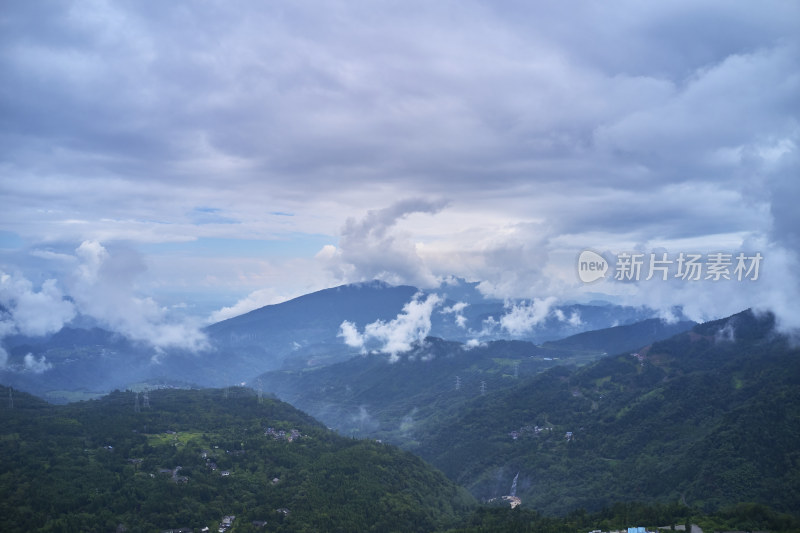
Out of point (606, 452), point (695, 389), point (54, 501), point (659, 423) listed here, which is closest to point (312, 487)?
point (54, 501)

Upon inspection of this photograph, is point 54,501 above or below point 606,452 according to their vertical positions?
above

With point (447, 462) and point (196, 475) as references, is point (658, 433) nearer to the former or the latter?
point (447, 462)

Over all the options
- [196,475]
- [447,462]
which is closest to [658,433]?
[447,462]

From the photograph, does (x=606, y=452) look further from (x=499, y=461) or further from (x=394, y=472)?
(x=394, y=472)

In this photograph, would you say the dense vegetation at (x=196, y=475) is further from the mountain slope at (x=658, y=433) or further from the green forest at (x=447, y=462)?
the mountain slope at (x=658, y=433)

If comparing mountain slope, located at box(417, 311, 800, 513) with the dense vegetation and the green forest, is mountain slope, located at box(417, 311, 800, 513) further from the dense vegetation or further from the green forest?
the dense vegetation

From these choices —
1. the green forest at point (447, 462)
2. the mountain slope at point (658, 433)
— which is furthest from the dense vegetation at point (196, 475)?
the mountain slope at point (658, 433)
